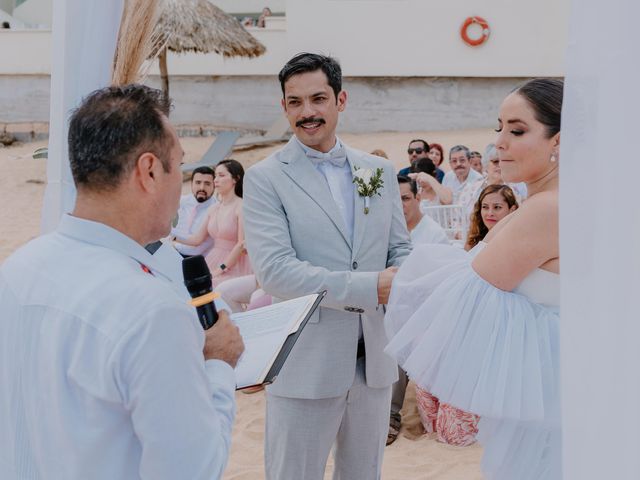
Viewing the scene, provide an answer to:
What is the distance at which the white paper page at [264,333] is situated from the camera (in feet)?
6.32

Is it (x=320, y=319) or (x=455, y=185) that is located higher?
(x=455, y=185)

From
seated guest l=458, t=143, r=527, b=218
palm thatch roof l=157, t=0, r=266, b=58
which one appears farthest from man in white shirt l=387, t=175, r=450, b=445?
palm thatch roof l=157, t=0, r=266, b=58

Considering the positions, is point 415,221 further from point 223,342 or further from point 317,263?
point 223,342

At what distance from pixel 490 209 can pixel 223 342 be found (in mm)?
3555

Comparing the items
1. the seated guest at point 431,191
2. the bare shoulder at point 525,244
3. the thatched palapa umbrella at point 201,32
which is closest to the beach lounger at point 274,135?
the thatched palapa umbrella at point 201,32

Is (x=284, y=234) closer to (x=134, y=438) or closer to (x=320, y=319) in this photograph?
(x=320, y=319)

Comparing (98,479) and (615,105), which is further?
(98,479)

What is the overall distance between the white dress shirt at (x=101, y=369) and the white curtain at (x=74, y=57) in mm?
1189

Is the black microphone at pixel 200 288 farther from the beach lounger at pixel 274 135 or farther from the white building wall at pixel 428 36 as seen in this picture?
the white building wall at pixel 428 36

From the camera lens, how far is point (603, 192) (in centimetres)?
134

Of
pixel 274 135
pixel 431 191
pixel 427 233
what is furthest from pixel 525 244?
pixel 274 135

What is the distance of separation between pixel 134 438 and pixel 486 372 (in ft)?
3.69

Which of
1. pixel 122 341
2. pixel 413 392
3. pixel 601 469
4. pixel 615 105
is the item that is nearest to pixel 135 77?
pixel 122 341

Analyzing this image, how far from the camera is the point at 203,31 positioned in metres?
17.7
